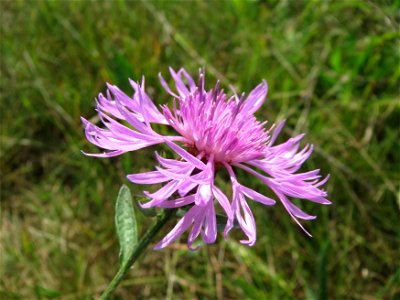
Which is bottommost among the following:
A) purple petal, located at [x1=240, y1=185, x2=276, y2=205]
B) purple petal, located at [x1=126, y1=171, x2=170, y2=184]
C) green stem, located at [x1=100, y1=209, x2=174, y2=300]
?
green stem, located at [x1=100, y1=209, x2=174, y2=300]

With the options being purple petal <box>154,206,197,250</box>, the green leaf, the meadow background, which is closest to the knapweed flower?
purple petal <box>154,206,197,250</box>

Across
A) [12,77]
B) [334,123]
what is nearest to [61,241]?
[12,77]

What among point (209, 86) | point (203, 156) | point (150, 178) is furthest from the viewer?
point (209, 86)

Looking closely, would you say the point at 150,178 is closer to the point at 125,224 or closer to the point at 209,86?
the point at 125,224

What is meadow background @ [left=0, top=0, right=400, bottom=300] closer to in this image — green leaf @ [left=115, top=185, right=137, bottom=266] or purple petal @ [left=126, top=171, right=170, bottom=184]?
green leaf @ [left=115, top=185, right=137, bottom=266]

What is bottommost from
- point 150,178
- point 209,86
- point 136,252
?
point 136,252

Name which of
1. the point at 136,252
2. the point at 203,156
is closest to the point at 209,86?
the point at 203,156

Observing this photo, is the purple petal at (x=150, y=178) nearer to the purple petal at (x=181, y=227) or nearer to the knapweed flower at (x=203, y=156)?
the knapweed flower at (x=203, y=156)
